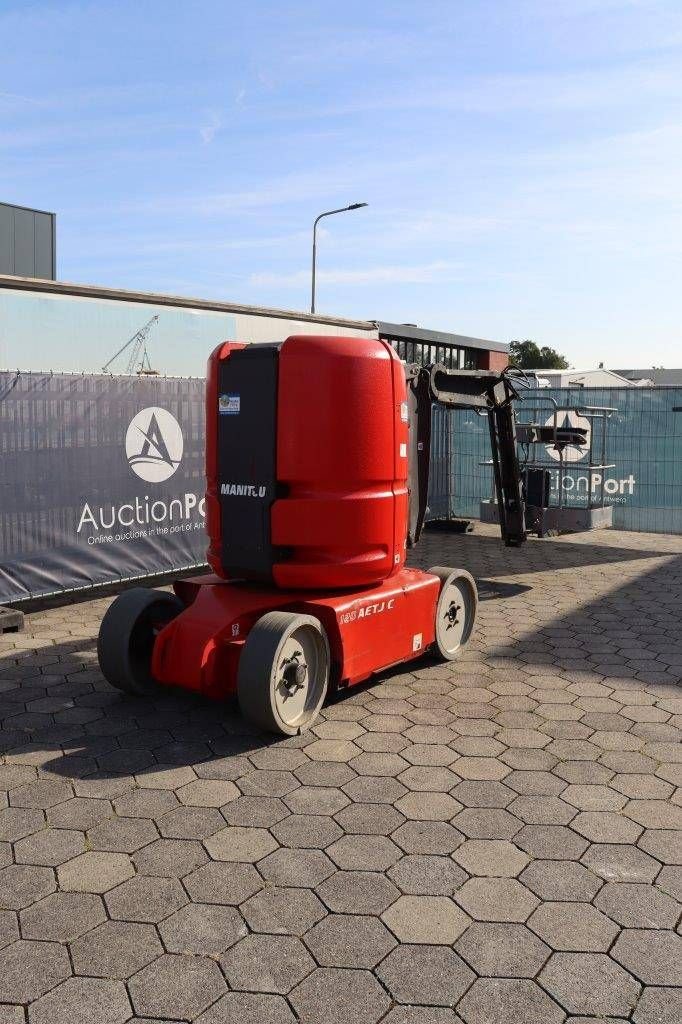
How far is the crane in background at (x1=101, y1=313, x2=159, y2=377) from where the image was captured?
36.1 ft

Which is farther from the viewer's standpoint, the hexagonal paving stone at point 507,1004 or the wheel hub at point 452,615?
A: the wheel hub at point 452,615

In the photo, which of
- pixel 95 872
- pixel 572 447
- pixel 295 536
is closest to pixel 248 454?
pixel 295 536

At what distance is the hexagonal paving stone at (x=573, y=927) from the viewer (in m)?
3.17

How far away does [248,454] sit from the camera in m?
5.59

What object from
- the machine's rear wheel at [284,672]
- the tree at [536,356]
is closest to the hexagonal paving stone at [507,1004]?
the machine's rear wheel at [284,672]

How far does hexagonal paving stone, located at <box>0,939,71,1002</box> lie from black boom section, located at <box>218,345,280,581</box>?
2822 mm

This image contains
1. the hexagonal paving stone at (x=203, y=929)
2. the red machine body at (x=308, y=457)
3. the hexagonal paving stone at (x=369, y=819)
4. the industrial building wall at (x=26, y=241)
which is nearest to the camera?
the hexagonal paving stone at (x=203, y=929)

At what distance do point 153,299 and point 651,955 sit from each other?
31.3 ft

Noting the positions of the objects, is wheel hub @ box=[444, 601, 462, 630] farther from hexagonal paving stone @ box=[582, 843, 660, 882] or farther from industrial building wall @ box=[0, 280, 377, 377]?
industrial building wall @ box=[0, 280, 377, 377]

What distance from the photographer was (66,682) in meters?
6.08

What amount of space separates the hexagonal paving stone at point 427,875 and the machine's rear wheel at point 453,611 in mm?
2818

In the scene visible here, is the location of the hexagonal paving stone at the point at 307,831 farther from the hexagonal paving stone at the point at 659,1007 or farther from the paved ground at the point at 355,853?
the hexagonal paving stone at the point at 659,1007

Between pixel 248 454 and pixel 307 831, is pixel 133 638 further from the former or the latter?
pixel 307 831

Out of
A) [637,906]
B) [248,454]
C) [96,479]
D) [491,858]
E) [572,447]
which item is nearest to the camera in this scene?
[637,906]
